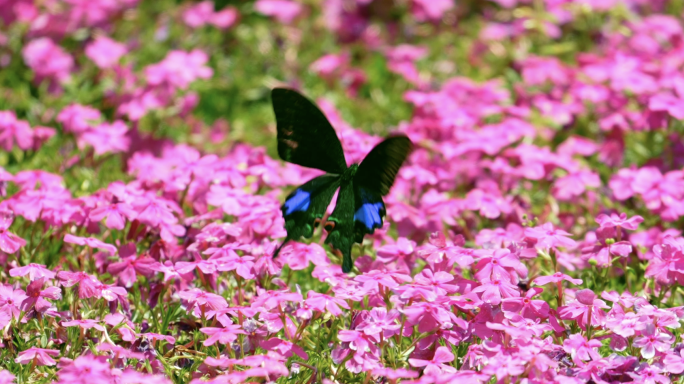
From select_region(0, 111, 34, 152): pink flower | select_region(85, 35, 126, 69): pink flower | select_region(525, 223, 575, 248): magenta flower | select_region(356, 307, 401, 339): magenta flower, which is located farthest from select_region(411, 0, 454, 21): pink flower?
select_region(356, 307, 401, 339): magenta flower

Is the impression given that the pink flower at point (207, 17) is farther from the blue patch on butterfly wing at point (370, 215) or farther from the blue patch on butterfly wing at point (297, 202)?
the blue patch on butterfly wing at point (370, 215)

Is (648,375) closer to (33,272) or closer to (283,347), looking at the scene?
(283,347)

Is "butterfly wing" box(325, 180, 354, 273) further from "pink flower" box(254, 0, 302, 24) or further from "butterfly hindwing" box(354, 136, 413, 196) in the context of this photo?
"pink flower" box(254, 0, 302, 24)

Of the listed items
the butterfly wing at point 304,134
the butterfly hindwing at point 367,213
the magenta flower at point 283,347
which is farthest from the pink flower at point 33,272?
the butterfly hindwing at point 367,213

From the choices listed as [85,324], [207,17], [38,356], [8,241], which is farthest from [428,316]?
[207,17]

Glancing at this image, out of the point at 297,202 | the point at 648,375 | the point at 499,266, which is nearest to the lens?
the point at 648,375

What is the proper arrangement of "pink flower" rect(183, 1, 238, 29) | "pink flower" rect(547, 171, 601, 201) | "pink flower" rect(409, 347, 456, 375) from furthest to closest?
1. "pink flower" rect(183, 1, 238, 29)
2. "pink flower" rect(547, 171, 601, 201)
3. "pink flower" rect(409, 347, 456, 375)

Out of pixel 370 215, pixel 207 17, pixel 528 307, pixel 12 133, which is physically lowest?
pixel 207 17

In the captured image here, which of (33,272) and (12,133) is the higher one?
(33,272)

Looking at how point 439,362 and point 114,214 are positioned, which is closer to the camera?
point 439,362
